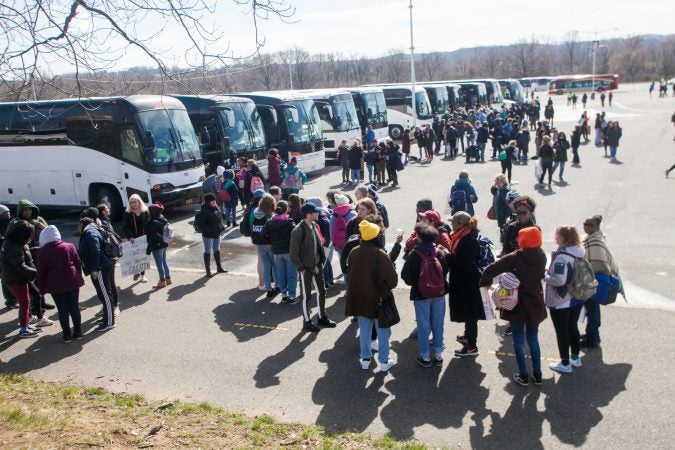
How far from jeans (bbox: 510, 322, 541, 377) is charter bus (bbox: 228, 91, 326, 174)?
16447 millimetres

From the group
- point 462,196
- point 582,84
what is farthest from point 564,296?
point 582,84

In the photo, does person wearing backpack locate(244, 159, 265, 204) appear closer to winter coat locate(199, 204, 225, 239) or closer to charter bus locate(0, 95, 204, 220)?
charter bus locate(0, 95, 204, 220)

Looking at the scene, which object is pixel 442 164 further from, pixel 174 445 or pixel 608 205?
pixel 174 445

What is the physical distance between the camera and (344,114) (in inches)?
1023

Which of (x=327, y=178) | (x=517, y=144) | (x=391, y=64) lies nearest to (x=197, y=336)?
(x=327, y=178)

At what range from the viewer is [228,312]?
8.74m

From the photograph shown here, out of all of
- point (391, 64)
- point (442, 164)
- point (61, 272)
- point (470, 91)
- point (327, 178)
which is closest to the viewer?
point (61, 272)

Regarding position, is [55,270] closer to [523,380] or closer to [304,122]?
[523,380]

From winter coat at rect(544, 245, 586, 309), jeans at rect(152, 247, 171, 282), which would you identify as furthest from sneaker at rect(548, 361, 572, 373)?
jeans at rect(152, 247, 171, 282)

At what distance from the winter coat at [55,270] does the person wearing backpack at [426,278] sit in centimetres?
446

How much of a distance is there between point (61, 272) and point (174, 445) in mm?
3606

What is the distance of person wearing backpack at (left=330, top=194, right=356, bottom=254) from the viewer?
8.59m

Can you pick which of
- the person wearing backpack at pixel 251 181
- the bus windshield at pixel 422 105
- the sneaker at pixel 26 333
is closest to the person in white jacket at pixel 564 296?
the sneaker at pixel 26 333

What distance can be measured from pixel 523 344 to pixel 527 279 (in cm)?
70
